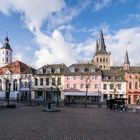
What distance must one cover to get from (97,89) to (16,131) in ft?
175

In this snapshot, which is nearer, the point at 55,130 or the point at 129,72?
the point at 55,130

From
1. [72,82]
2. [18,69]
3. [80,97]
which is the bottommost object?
[80,97]

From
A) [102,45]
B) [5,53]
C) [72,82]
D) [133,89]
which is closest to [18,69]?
[72,82]

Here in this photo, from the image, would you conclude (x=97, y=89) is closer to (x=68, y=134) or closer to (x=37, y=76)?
(x=37, y=76)

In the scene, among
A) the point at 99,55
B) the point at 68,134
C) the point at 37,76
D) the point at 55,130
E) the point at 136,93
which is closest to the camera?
the point at 68,134

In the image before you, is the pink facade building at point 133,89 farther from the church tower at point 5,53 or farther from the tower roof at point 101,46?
the tower roof at point 101,46

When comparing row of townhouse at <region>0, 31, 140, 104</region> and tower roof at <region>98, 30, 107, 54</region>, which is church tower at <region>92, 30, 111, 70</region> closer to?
tower roof at <region>98, 30, 107, 54</region>

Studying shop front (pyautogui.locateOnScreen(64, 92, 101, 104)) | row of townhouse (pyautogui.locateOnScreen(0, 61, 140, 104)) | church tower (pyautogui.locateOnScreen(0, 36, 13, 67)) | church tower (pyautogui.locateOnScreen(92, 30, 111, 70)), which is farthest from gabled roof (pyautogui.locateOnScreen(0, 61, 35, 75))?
church tower (pyautogui.locateOnScreen(92, 30, 111, 70))

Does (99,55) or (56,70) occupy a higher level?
(99,55)

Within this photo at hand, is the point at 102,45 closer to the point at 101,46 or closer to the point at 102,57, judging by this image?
the point at 101,46

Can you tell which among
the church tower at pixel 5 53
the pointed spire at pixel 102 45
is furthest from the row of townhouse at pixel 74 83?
the pointed spire at pixel 102 45

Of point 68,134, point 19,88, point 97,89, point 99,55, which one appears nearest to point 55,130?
point 68,134

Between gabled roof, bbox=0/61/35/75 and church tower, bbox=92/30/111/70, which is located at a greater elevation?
church tower, bbox=92/30/111/70

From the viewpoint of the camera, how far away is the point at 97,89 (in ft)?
233
